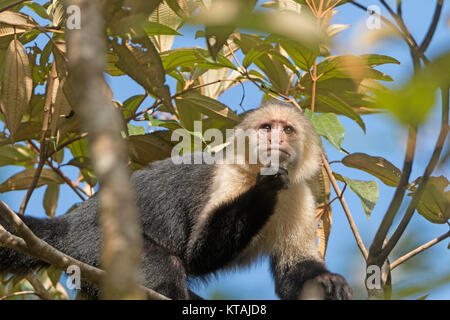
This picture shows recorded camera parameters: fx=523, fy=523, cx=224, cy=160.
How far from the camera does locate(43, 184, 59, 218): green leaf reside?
5219 mm

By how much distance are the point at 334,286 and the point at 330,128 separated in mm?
1032

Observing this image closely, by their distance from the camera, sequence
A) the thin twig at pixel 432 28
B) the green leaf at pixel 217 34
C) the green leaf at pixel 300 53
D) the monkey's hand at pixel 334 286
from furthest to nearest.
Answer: the green leaf at pixel 300 53 < the monkey's hand at pixel 334 286 < the green leaf at pixel 217 34 < the thin twig at pixel 432 28

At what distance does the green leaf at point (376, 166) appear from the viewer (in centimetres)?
394

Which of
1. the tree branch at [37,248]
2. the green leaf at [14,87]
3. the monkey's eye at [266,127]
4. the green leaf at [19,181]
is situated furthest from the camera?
the green leaf at [19,181]

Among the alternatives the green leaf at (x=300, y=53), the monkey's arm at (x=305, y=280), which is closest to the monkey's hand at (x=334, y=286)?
the monkey's arm at (x=305, y=280)

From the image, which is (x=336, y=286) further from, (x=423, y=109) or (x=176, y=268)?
(x=423, y=109)

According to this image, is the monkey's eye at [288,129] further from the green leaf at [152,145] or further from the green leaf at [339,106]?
the green leaf at [152,145]

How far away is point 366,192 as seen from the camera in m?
3.44

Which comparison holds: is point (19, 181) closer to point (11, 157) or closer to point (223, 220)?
point (11, 157)

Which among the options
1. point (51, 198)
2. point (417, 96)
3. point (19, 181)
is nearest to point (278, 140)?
point (19, 181)

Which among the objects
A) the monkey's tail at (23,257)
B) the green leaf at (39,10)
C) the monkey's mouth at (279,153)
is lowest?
the monkey's tail at (23,257)

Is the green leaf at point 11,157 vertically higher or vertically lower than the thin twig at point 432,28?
higher

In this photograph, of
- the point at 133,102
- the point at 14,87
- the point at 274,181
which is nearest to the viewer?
the point at 14,87
